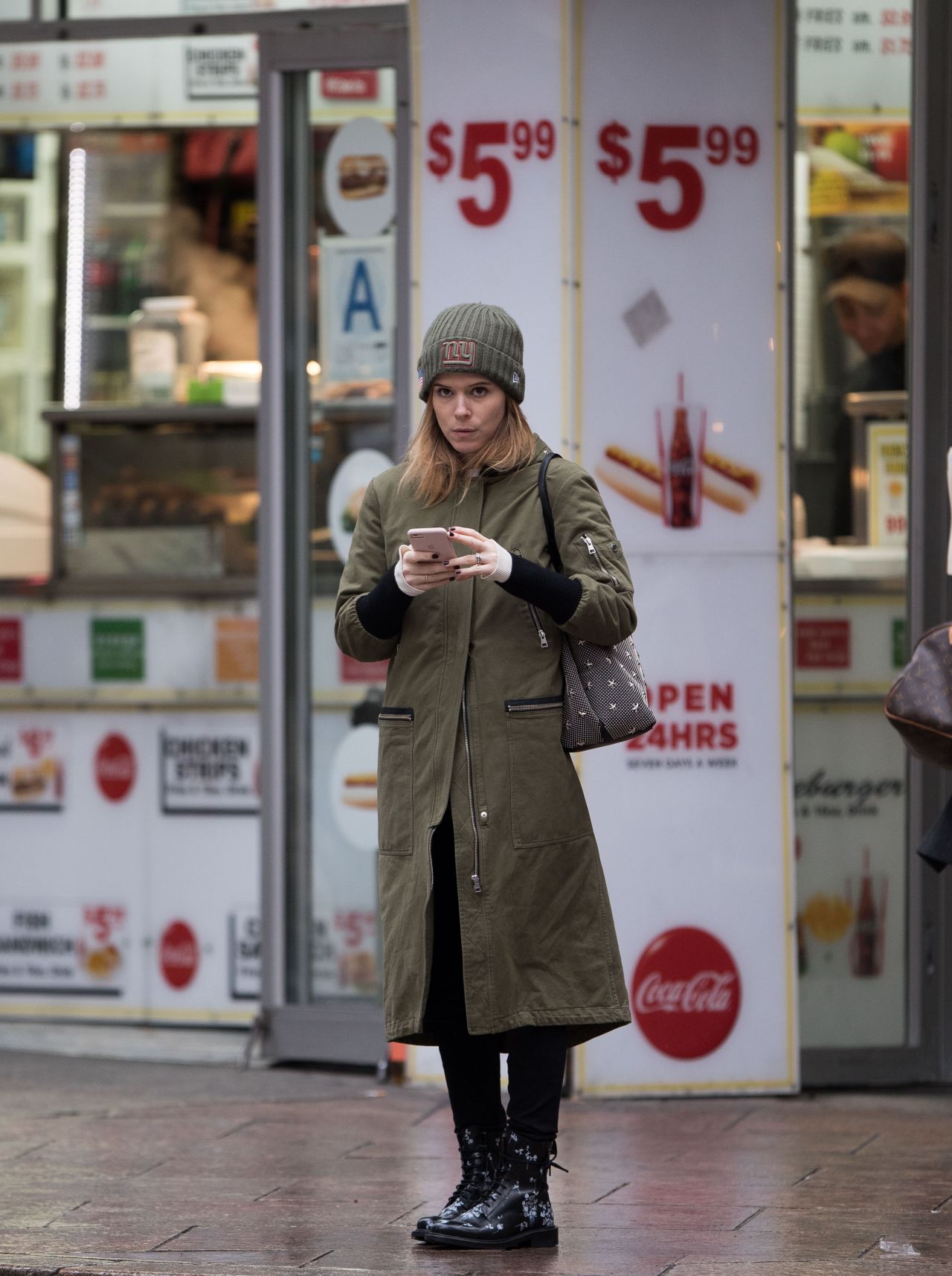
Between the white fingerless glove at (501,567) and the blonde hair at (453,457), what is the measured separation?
298mm

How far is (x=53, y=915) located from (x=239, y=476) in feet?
5.72

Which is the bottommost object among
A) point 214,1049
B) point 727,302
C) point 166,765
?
point 214,1049

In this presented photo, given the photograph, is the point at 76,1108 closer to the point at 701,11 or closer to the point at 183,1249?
the point at 183,1249

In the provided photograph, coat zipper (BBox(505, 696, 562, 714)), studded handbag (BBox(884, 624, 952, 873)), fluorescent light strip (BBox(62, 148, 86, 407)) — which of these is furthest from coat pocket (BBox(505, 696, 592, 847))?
fluorescent light strip (BBox(62, 148, 86, 407))

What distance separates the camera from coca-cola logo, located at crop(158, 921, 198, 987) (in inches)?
285

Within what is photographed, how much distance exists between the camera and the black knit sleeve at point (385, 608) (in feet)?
13.6

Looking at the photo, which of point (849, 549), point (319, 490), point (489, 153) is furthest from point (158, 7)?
point (849, 549)

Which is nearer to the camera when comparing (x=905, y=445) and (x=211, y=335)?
(x=905, y=445)

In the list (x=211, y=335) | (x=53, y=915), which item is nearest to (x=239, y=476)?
(x=211, y=335)

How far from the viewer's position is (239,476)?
24.0 feet

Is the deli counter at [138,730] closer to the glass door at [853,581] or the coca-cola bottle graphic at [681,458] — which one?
the coca-cola bottle graphic at [681,458]

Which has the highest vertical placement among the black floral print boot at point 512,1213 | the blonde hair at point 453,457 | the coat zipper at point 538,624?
the blonde hair at point 453,457

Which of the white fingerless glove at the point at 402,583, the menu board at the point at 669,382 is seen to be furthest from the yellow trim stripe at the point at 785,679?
the white fingerless glove at the point at 402,583

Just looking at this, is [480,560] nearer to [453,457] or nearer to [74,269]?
[453,457]
